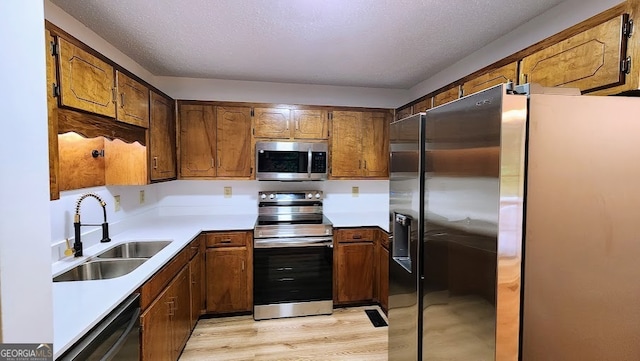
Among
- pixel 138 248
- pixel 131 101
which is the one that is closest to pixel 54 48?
pixel 131 101

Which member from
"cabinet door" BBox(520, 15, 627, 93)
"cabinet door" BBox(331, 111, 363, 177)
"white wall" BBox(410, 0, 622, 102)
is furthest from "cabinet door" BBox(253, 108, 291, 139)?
"cabinet door" BBox(520, 15, 627, 93)

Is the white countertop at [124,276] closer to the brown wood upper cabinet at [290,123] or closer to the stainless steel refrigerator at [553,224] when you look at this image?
the brown wood upper cabinet at [290,123]

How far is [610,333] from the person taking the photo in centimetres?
106

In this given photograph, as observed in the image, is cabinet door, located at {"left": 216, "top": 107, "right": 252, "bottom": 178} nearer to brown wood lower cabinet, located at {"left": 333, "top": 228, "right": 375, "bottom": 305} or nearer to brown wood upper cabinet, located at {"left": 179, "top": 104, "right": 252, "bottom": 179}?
brown wood upper cabinet, located at {"left": 179, "top": 104, "right": 252, "bottom": 179}

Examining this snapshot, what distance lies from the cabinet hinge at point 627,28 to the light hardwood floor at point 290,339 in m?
2.38

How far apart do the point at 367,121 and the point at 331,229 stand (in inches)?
50.4

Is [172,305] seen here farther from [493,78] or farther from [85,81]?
[493,78]

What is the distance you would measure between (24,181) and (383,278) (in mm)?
2790

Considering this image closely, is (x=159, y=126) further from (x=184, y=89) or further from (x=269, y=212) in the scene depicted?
(x=269, y=212)

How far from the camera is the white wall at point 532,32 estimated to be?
161 cm

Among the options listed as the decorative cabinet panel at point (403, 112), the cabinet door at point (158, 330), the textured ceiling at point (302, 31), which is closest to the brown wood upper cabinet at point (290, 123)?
the textured ceiling at point (302, 31)

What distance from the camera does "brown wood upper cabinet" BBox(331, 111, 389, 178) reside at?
325cm

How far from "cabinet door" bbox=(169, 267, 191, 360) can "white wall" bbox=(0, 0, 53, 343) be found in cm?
150

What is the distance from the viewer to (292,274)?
9.39 ft
